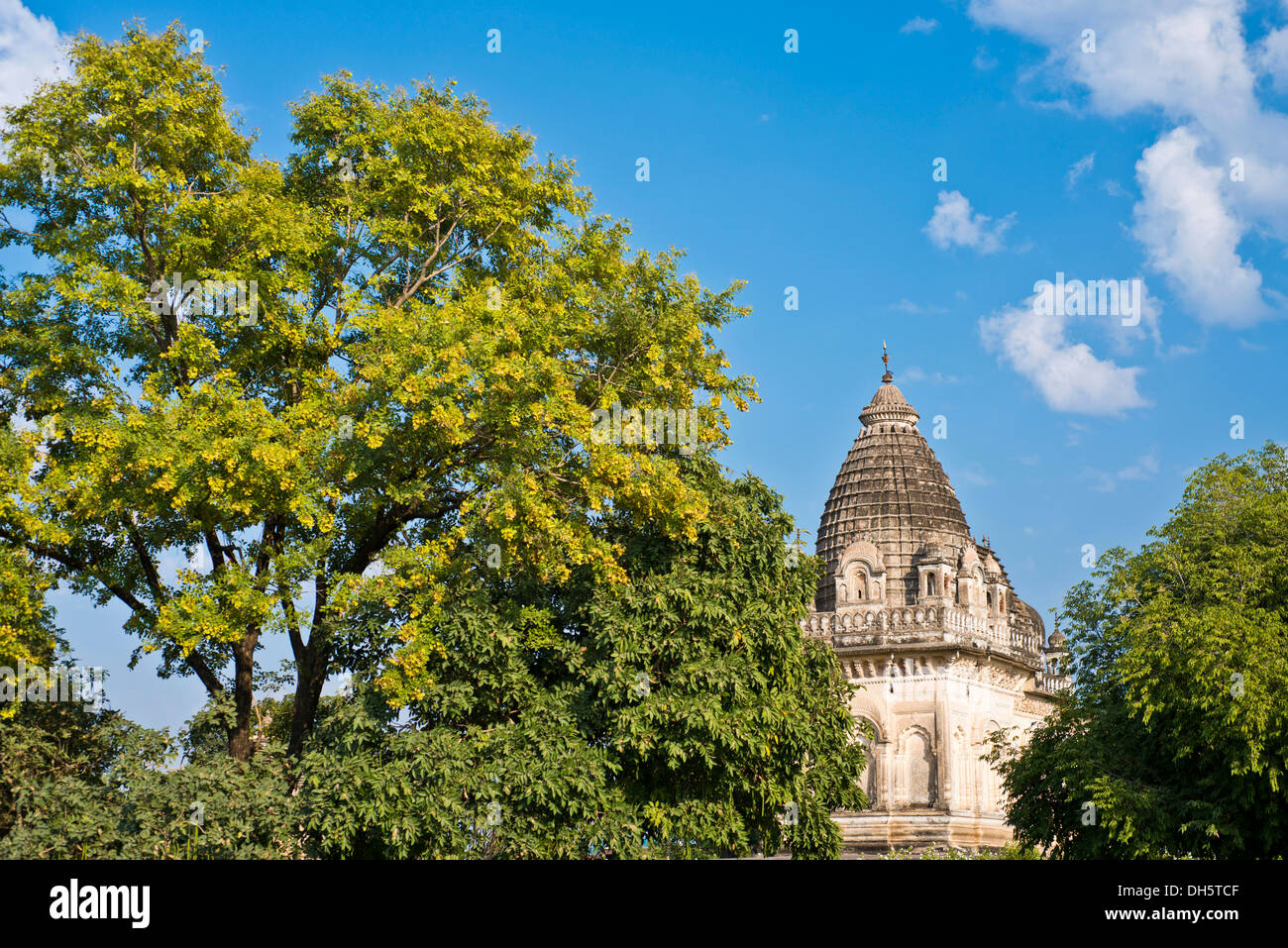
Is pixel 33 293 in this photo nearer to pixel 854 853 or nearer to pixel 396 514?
pixel 396 514

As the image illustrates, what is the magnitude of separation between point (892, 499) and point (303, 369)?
23259mm

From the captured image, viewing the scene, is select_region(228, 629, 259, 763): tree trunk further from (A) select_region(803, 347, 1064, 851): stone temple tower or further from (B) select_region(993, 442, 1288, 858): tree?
(A) select_region(803, 347, 1064, 851): stone temple tower

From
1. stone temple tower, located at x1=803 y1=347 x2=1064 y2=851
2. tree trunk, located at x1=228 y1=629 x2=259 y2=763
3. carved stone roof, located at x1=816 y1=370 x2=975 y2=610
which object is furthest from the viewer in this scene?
carved stone roof, located at x1=816 y1=370 x2=975 y2=610

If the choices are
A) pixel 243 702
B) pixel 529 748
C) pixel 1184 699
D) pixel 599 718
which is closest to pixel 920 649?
pixel 1184 699

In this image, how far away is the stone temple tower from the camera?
32.8 metres

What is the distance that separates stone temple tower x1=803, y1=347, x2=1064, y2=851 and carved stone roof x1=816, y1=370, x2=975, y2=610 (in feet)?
0.14

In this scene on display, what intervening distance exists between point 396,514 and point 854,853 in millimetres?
18326

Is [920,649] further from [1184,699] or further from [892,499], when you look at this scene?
[1184,699]

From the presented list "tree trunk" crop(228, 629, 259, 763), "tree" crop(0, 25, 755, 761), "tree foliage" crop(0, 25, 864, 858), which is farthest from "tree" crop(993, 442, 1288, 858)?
"tree trunk" crop(228, 629, 259, 763)

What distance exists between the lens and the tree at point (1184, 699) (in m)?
19.0

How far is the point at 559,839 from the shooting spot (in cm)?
1712

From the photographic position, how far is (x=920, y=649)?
33562 mm

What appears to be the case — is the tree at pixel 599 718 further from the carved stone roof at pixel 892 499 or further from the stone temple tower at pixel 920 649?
the carved stone roof at pixel 892 499

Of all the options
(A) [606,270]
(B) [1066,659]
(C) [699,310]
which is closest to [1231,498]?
(B) [1066,659]
